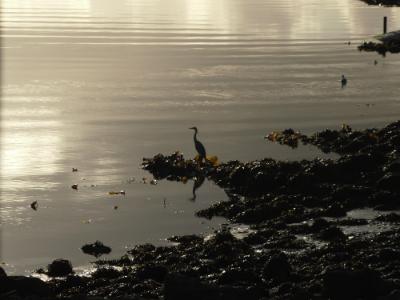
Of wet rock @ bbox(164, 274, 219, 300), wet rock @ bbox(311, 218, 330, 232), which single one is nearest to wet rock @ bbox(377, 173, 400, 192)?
wet rock @ bbox(311, 218, 330, 232)

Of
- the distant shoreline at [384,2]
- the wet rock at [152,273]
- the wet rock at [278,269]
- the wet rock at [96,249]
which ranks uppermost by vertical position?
the distant shoreline at [384,2]

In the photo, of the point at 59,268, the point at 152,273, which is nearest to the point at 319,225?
the point at 152,273

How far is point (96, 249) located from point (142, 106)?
23718mm

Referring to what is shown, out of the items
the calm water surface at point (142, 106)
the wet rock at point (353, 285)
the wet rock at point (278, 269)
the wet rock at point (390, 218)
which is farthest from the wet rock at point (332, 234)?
the wet rock at point (353, 285)

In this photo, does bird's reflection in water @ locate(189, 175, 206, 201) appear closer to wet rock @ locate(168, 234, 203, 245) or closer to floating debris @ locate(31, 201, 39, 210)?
→ floating debris @ locate(31, 201, 39, 210)

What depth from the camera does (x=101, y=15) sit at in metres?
114

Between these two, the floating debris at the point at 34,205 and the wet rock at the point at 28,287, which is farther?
the floating debris at the point at 34,205

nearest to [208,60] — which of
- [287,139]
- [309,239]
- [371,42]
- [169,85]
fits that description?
[169,85]

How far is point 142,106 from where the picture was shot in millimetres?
47500

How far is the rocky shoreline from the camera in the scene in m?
18.3

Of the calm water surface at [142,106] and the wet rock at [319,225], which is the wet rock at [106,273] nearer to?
the calm water surface at [142,106]

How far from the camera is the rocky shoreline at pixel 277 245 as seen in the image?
60.2 feet

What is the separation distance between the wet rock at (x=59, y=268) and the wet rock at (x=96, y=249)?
A: 1806 millimetres

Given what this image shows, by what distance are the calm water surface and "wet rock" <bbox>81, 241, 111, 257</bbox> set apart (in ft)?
1.09
